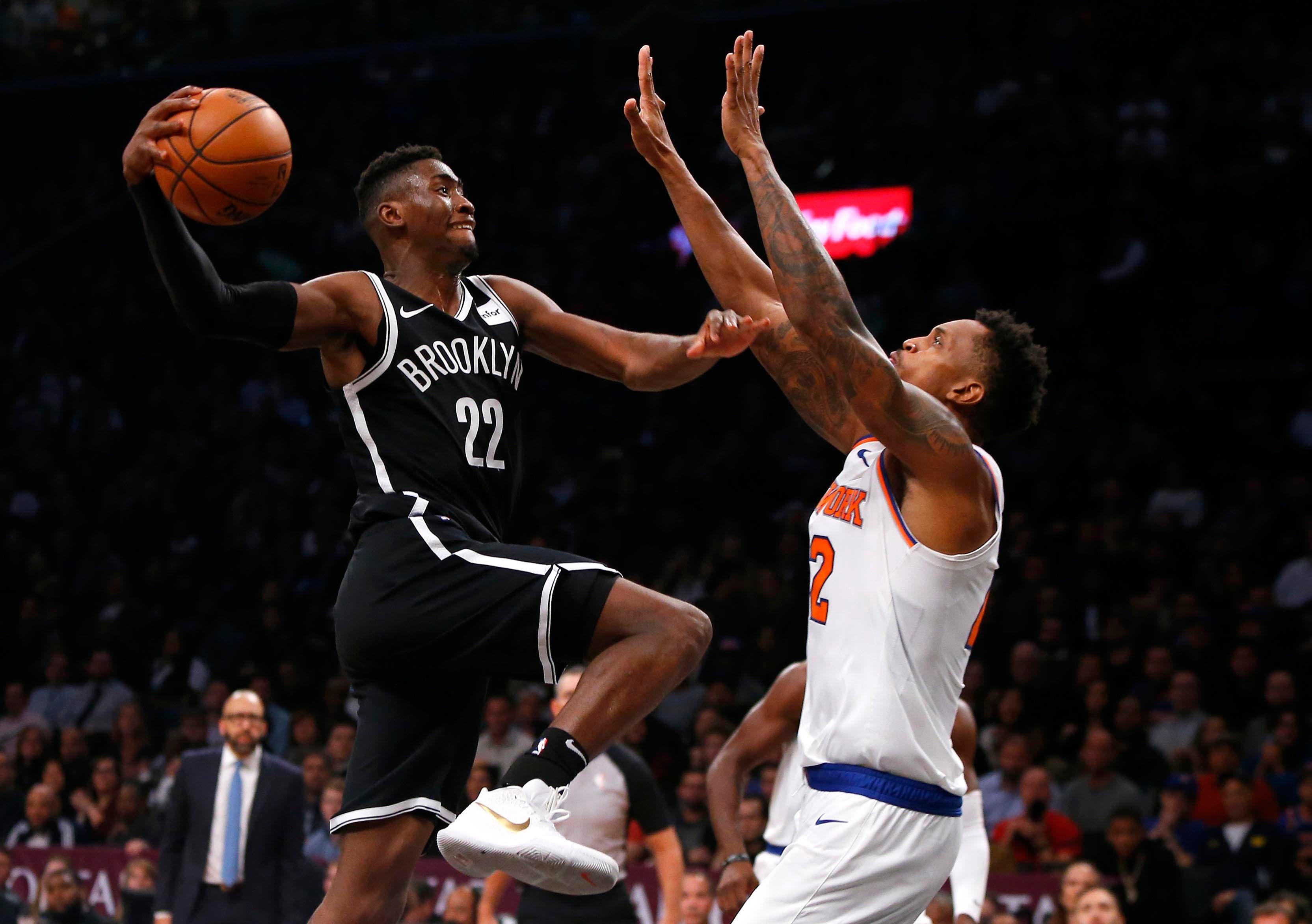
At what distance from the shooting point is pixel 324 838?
32.2ft

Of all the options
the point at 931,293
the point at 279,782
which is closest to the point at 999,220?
the point at 931,293

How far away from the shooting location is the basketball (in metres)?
3.83

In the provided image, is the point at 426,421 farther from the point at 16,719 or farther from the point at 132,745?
the point at 16,719

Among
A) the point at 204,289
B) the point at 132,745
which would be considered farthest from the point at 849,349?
the point at 132,745

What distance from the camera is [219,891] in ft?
25.5

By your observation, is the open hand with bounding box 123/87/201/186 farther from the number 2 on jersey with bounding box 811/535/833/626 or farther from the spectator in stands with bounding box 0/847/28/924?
the spectator in stands with bounding box 0/847/28/924

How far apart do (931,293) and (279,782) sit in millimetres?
8387

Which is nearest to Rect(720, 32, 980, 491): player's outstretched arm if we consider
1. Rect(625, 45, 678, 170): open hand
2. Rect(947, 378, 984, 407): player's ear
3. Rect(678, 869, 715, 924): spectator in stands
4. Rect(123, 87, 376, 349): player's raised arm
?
Rect(947, 378, 984, 407): player's ear

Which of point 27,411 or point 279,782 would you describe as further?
point 27,411

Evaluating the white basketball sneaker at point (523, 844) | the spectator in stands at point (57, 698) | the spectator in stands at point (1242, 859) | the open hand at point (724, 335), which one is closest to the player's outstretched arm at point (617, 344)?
the open hand at point (724, 335)

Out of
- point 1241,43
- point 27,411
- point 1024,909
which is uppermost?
point 1241,43

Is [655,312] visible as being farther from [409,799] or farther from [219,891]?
[409,799]

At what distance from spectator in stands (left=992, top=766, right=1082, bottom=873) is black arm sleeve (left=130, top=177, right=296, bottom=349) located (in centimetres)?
579

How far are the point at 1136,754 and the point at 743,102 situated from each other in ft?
20.0
